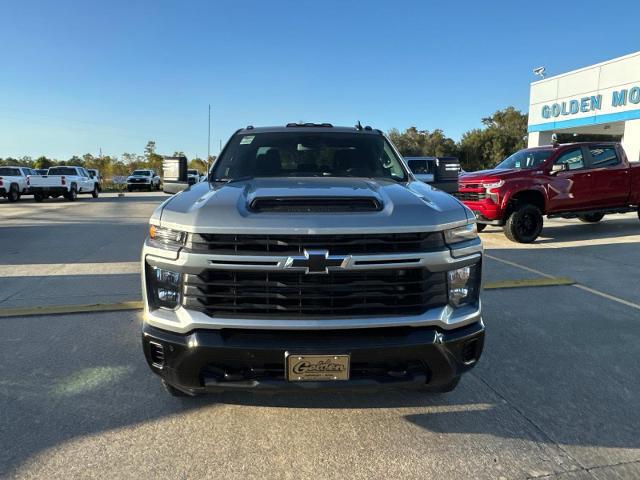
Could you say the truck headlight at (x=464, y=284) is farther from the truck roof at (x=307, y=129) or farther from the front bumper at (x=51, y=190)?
the front bumper at (x=51, y=190)

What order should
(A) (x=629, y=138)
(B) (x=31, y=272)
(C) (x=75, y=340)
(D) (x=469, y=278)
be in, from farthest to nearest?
(A) (x=629, y=138)
(B) (x=31, y=272)
(C) (x=75, y=340)
(D) (x=469, y=278)

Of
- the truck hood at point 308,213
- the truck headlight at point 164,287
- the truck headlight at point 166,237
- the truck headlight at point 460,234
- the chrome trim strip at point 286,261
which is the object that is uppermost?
the truck hood at point 308,213

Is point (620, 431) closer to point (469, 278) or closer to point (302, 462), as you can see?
point (469, 278)

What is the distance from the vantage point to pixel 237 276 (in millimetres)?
2574

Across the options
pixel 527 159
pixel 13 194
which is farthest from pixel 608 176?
pixel 13 194

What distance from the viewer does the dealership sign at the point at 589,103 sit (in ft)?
69.5

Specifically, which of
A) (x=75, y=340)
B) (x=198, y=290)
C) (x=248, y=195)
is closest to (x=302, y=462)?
(x=198, y=290)

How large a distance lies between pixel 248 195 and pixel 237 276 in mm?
622

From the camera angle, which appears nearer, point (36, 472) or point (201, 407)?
point (36, 472)

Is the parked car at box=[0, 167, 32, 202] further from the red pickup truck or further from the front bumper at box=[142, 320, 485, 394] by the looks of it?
the front bumper at box=[142, 320, 485, 394]

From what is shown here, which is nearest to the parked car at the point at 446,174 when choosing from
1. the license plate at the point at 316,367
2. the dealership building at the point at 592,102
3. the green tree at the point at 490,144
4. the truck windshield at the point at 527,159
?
the license plate at the point at 316,367

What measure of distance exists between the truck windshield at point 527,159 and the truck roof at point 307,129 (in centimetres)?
678

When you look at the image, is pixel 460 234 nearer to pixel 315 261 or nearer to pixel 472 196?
pixel 315 261

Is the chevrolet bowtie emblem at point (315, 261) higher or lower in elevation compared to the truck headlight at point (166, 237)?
lower
